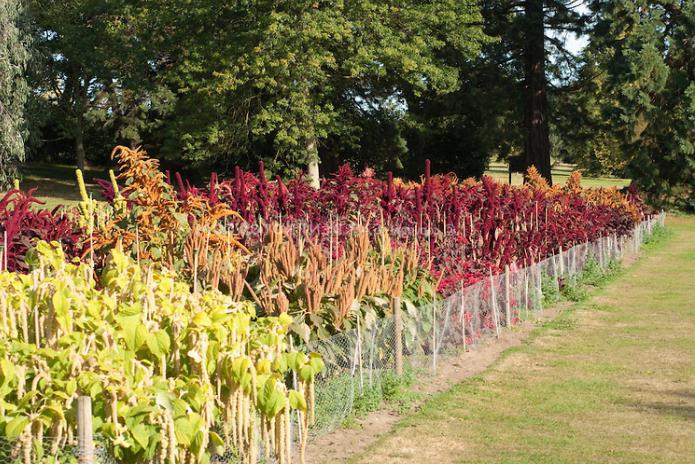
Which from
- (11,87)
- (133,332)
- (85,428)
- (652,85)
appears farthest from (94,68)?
(85,428)

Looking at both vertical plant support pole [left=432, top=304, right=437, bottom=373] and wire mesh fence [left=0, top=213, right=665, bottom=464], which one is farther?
vertical plant support pole [left=432, top=304, right=437, bottom=373]

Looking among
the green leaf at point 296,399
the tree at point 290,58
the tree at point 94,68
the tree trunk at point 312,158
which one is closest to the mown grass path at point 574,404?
the green leaf at point 296,399

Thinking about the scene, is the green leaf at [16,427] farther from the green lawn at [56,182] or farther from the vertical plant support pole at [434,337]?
the green lawn at [56,182]

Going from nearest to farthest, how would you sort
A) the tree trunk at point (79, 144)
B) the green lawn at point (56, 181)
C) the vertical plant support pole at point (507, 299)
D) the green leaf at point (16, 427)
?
1. the green leaf at point (16, 427)
2. the vertical plant support pole at point (507, 299)
3. the green lawn at point (56, 181)
4. the tree trunk at point (79, 144)

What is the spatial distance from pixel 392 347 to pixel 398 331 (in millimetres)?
469

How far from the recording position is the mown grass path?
7789 millimetres

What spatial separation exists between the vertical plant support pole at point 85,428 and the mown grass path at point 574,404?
3261 mm

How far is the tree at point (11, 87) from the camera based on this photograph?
36.8 metres

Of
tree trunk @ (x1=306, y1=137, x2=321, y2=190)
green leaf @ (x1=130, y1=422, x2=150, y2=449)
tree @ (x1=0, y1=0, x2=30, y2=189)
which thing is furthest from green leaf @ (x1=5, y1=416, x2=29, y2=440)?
tree @ (x1=0, y1=0, x2=30, y2=189)

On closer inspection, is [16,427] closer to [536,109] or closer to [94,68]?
[536,109]

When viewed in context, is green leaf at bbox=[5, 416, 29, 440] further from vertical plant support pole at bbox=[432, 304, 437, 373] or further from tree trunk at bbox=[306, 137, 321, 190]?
tree trunk at bbox=[306, 137, 321, 190]

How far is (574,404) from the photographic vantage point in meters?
9.47

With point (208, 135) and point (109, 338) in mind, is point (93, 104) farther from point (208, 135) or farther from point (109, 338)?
point (109, 338)

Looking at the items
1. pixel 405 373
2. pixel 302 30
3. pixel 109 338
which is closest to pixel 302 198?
pixel 405 373
